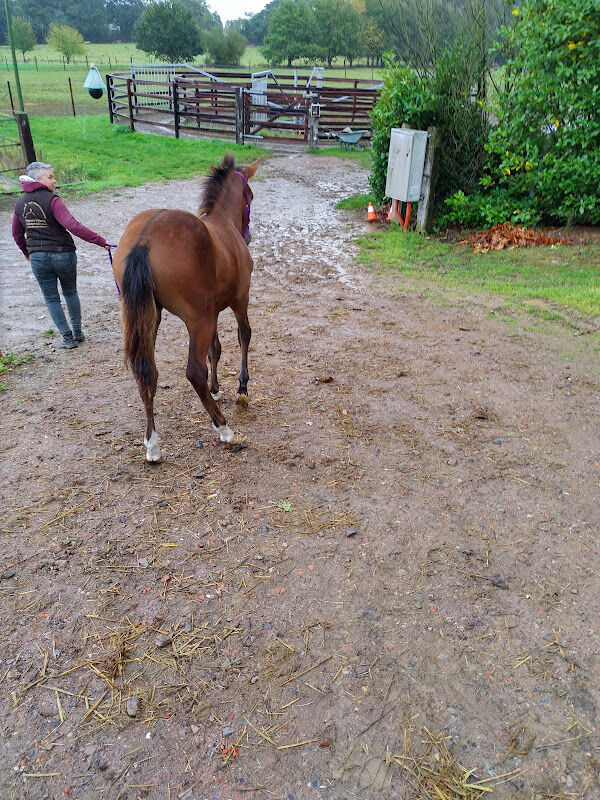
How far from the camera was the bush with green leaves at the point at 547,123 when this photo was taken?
7941mm

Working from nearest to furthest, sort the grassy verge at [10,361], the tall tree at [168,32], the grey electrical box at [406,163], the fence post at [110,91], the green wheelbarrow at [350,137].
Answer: the grassy verge at [10,361]
the grey electrical box at [406,163]
the green wheelbarrow at [350,137]
the fence post at [110,91]
the tall tree at [168,32]

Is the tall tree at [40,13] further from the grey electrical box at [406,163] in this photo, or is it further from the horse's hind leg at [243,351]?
the horse's hind leg at [243,351]

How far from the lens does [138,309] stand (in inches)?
136

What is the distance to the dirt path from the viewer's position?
214 centimetres

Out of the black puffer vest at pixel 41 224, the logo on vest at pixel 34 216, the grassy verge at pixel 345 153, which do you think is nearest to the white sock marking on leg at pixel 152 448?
the black puffer vest at pixel 41 224

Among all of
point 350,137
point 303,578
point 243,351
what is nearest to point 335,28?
point 350,137

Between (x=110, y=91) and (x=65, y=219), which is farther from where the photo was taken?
(x=110, y=91)

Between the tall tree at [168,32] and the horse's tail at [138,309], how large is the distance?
4992 centimetres

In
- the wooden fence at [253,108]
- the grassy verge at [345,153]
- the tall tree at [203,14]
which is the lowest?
the grassy verge at [345,153]

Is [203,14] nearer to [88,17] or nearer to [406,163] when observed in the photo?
[88,17]

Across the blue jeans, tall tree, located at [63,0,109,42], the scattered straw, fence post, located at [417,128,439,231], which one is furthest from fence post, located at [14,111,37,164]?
tall tree, located at [63,0,109,42]

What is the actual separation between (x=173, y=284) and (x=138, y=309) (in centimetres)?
30

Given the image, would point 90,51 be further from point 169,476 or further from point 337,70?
point 169,476

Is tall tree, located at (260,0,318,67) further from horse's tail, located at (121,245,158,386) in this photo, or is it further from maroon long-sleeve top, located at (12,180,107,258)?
horse's tail, located at (121,245,158,386)
